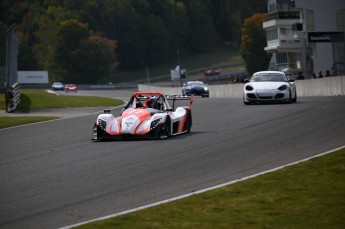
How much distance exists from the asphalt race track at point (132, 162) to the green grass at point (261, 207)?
23.1 inches

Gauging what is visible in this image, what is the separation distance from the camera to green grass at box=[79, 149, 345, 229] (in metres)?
8.84

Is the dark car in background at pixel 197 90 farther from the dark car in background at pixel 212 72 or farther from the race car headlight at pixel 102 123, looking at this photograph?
the dark car in background at pixel 212 72

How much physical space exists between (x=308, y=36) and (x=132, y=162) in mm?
56802

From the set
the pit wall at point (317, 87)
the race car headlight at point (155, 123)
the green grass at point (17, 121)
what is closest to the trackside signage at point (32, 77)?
the pit wall at point (317, 87)

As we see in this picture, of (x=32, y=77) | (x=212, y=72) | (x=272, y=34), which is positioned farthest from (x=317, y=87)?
(x=212, y=72)

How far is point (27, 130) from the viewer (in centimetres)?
2494

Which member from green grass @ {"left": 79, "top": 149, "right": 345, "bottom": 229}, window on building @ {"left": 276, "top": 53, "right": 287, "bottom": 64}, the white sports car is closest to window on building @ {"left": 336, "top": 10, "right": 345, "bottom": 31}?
window on building @ {"left": 276, "top": 53, "right": 287, "bottom": 64}

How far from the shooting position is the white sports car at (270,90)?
30.0 meters

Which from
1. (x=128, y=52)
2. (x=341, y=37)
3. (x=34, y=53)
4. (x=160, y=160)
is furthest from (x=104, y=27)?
(x=160, y=160)

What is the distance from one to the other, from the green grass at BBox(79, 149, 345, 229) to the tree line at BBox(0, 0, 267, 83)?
109358 millimetres

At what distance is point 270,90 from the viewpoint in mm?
29953

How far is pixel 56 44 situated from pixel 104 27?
21685 millimetres

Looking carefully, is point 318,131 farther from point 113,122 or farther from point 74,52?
point 74,52

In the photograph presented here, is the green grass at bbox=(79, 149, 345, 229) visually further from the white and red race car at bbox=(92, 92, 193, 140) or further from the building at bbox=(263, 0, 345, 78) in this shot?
the building at bbox=(263, 0, 345, 78)
